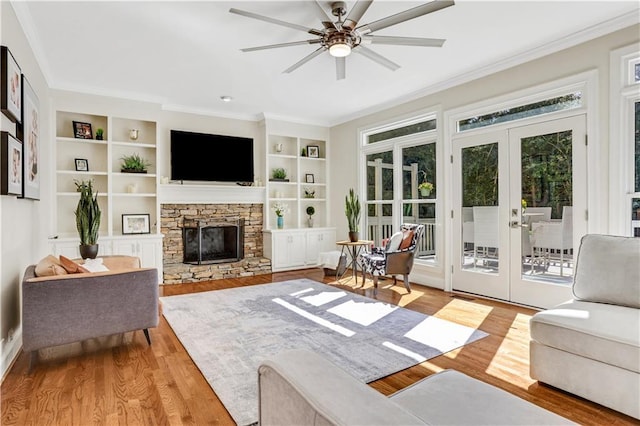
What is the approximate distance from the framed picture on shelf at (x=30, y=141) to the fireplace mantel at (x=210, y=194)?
204 cm

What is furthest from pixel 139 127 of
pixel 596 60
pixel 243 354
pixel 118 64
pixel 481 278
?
pixel 596 60

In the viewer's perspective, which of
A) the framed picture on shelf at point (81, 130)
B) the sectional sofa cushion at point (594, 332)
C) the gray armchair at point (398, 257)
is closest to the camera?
the sectional sofa cushion at point (594, 332)

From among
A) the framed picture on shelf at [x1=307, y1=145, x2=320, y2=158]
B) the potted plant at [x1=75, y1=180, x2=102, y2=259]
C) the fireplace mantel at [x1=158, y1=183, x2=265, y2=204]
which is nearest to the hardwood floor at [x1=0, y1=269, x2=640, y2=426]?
the potted plant at [x1=75, y1=180, x2=102, y2=259]

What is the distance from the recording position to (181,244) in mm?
5965

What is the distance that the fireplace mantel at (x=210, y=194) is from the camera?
577 centimetres

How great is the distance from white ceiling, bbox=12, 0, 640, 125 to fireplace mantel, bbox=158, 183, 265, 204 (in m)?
1.38

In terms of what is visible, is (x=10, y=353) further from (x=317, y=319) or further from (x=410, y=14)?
Answer: (x=410, y=14)

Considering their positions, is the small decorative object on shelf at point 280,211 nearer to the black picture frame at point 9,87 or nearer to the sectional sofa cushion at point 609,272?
the black picture frame at point 9,87

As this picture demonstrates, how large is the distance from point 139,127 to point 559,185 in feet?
19.0

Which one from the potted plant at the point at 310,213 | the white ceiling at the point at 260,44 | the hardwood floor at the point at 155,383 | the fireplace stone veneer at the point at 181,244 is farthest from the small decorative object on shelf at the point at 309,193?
the hardwood floor at the point at 155,383

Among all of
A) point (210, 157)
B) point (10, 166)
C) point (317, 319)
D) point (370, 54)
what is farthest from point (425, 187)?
point (10, 166)

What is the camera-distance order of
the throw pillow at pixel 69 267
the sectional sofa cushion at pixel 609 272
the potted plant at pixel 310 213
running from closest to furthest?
the sectional sofa cushion at pixel 609 272 → the throw pillow at pixel 69 267 → the potted plant at pixel 310 213

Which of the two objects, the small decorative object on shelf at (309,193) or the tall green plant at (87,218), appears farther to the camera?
the small decorative object on shelf at (309,193)

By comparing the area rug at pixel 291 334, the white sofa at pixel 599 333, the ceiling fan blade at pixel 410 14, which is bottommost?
the area rug at pixel 291 334
